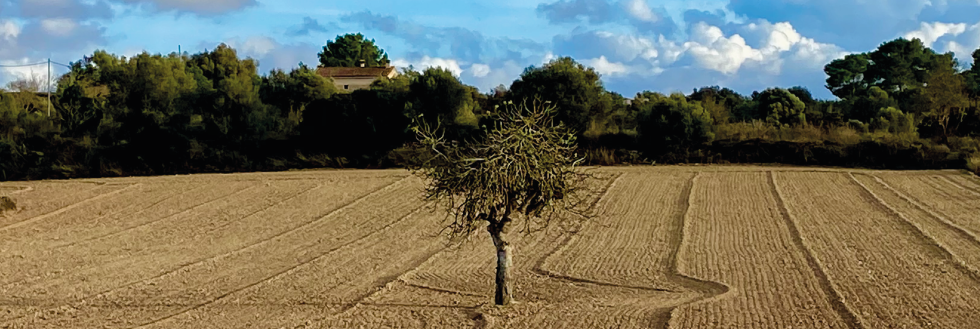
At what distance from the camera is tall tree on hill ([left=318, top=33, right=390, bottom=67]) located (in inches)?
3497

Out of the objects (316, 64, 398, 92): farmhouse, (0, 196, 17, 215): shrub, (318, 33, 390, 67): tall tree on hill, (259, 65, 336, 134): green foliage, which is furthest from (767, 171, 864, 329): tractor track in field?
(318, 33, 390, 67): tall tree on hill

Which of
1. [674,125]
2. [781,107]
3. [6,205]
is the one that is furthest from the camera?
[781,107]

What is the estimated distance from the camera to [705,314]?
10422mm

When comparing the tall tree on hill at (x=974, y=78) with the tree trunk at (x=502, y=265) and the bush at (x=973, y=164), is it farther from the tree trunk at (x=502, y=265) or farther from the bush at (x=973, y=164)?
the tree trunk at (x=502, y=265)

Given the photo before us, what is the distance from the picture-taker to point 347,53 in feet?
294

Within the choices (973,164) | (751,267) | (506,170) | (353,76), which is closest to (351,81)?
(353,76)

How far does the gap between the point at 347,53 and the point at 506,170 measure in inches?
3194

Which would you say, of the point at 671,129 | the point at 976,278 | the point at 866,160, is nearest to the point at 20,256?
the point at 976,278

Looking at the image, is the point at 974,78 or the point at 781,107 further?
the point at 974,78

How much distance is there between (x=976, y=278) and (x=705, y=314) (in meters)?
4.82

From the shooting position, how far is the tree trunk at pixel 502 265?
1102cm

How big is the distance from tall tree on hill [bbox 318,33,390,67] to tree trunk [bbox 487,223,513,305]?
258ft

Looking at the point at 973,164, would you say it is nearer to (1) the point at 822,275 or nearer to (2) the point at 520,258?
(1) the point at 822,275

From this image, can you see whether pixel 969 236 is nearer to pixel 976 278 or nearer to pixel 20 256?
pixel 976 278
